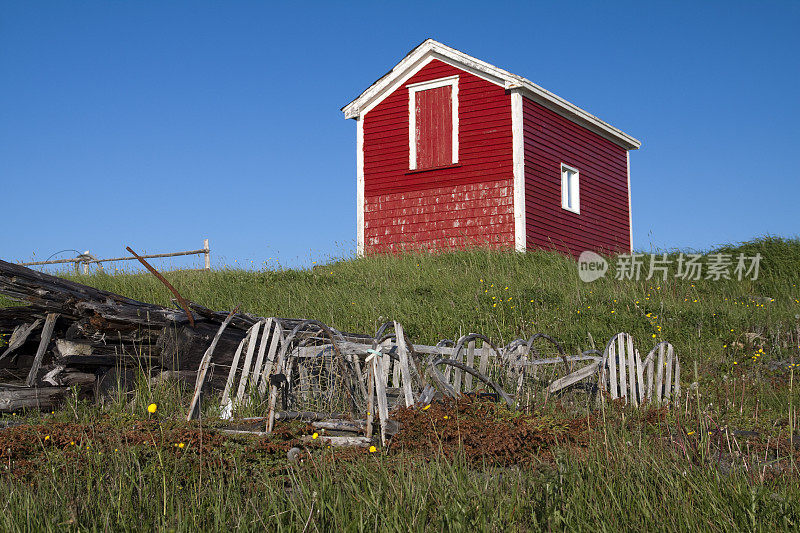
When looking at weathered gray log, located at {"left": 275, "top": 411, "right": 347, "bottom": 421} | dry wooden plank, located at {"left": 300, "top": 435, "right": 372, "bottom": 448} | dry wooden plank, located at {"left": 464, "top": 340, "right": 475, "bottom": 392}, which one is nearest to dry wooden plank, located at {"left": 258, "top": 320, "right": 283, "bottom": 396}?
weathered gray log, located at {"left": 275, "top": 411, "right": 347, "bottom": 421}

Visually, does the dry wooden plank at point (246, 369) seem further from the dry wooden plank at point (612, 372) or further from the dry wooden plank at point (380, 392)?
the dry wooden plank at point (612, 372)

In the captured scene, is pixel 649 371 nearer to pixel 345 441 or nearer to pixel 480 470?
pixel 480 470

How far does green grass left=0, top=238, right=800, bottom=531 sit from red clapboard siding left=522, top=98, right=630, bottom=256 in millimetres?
6508

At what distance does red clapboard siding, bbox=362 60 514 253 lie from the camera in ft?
56.1

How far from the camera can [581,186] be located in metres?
19.8

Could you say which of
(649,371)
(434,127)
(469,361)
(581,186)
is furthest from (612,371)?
(581,186)

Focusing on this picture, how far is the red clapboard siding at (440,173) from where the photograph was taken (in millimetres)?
17109

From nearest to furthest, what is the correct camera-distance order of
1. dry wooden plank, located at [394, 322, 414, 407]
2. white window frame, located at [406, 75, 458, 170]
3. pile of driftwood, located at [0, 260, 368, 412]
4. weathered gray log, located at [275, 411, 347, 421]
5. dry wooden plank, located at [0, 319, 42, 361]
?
dry wooden plank, located at [394, 322, 414, 407], weathered gray log, located at [275, 411, 347, 421], pile of driftwood, located at [0, 260, 368, 412], dry wooden plank, located at [0, 319, 42, 361], white window frame, located at [406, 75, 458, 170]

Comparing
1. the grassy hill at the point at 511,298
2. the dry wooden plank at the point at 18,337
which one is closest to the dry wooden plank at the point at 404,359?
the grassy hill at the point at 511,298

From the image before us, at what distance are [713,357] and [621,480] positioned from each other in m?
7.21

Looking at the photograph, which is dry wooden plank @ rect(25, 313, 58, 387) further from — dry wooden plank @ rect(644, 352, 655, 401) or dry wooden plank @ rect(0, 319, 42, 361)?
dry wooden plank @ rect(644, 352, 655, 401)

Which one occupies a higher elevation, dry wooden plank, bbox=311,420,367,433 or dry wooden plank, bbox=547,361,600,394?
dry wooden plank, bbox=547,361,600,394

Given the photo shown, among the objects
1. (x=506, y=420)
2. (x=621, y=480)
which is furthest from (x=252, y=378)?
(x=621, y=480)

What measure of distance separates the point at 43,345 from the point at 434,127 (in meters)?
12.2
